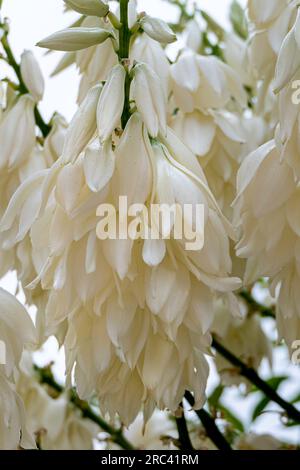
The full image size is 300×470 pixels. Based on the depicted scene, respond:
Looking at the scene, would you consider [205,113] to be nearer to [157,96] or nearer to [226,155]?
[226,155]

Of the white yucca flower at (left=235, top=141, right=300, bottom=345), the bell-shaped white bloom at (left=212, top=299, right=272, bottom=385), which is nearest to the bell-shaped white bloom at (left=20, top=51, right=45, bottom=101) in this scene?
the white yucca flower at (left=235, top=141, right=300, bottom=345)

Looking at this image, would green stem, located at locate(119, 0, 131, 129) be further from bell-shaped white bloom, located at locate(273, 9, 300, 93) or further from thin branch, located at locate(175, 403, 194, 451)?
thin branch, located at locate(175, 403, 194, 451)

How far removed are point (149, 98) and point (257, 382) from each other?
0.56 m

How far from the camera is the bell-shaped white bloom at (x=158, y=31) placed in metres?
0.88

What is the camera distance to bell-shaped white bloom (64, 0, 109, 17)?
0.86 metres

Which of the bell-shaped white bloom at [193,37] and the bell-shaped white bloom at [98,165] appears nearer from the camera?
the bell-shaped white bloom at [98,165]

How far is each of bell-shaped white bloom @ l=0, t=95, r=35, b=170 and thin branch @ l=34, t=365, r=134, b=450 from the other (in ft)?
1.28

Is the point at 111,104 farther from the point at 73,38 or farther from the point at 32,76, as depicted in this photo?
the point at 32,76

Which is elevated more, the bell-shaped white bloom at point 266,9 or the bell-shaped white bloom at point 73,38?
the bell-shaped white bloom at point 73,38

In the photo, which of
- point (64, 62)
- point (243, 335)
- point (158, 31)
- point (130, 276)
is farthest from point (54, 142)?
point (243, 335)

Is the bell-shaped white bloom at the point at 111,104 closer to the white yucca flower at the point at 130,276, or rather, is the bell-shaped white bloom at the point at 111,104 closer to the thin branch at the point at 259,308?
the white yucca flower at the point at 130,276

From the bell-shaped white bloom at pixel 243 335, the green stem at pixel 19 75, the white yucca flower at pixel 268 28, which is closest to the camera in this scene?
the white yucca flower at pixel 268 28

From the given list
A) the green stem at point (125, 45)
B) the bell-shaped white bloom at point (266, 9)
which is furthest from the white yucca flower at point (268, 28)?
the green stem at point (125, 45)

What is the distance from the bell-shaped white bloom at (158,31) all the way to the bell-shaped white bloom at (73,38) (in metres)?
0.04
